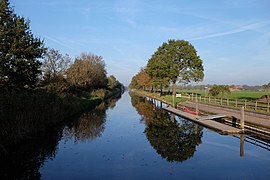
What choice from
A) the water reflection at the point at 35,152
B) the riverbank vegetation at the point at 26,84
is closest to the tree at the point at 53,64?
the riverbank vegetation at the point at 26,84

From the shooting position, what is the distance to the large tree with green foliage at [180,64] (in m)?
50.9

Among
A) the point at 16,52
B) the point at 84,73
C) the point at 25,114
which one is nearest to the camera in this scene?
the point at 25,114

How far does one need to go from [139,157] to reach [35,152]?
18.1 feet

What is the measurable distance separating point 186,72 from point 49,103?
1390 inches

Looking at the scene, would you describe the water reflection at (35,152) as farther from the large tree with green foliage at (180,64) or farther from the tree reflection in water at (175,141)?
the large tree with green foliage at (180,64)

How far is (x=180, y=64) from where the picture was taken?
5203 cm

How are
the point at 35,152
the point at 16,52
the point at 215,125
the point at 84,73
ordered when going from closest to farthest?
the point at 35,152 < the point at 215,125 < the point at 16,52 < the point at 84,73

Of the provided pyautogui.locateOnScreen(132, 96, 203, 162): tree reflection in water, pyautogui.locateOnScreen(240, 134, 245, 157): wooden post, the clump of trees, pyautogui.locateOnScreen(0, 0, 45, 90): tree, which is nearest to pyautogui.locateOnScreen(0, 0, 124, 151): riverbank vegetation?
pyautogui.locateOnScreen(0, 0, 45, 90): tree

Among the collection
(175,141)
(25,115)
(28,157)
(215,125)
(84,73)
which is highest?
(84,73)

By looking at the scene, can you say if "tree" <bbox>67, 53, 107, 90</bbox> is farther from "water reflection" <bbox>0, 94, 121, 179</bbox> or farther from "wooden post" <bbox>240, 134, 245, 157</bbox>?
"wooden post" <bbox>240, 134, 245, 157</bbox>

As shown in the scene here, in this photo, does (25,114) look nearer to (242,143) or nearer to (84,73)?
(242,143)

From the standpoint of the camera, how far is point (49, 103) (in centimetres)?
2128

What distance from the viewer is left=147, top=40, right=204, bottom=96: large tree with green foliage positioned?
167 feet

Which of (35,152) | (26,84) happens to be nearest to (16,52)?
(26,84)
